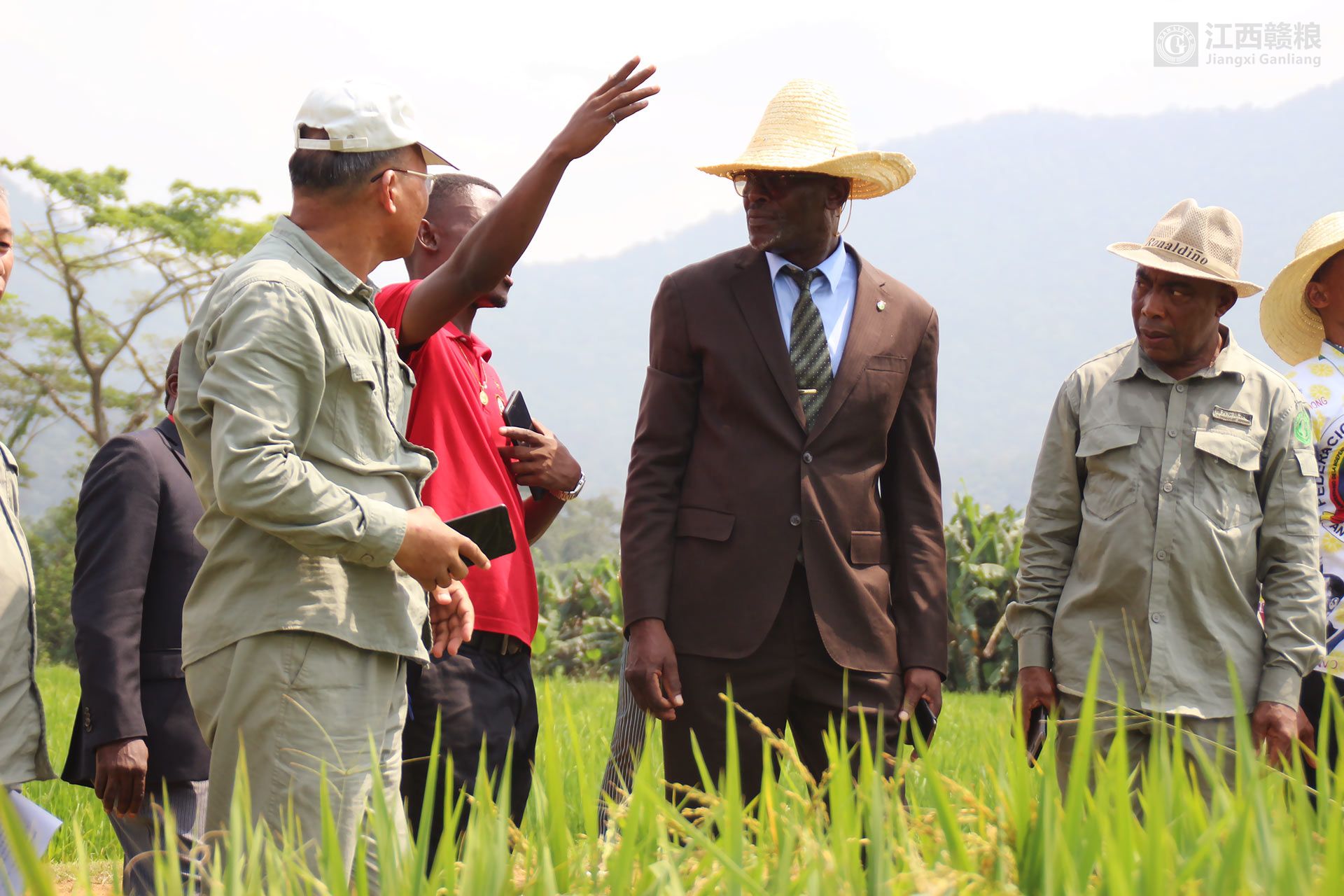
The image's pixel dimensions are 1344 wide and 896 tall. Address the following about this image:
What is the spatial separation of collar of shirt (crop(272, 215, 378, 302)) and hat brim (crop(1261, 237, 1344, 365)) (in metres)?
2.53

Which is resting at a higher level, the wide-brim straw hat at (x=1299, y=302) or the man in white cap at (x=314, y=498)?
the wide-brim straw hat at (x=1299, y=302)

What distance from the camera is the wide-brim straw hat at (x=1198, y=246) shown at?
343 cm

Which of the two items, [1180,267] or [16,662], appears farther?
[1180,267]

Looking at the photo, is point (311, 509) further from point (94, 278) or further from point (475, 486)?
point (94, 278)

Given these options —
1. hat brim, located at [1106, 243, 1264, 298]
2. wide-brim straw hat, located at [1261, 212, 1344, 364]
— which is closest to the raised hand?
hat brim, located at [1106, 243, 1264, 298]

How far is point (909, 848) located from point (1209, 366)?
2219 mm

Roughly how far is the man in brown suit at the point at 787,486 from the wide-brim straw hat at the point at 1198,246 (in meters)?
0.65

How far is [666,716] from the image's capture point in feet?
10.2

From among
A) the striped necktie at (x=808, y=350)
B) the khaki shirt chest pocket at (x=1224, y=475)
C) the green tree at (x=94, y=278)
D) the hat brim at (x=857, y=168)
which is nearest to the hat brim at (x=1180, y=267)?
the khaki shirt chest pocket at (x=1224, y=475)

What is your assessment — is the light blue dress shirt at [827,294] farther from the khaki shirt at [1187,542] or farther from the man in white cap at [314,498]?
the man in white cap at [314,498]

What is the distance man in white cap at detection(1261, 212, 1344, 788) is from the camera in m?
3.48

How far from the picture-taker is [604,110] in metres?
2.67

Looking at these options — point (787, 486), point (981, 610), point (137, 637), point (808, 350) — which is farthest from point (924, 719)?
point (981, 610)

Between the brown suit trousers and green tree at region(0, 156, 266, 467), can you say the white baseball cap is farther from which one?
green tree at region(0, 156, 266, 467)
